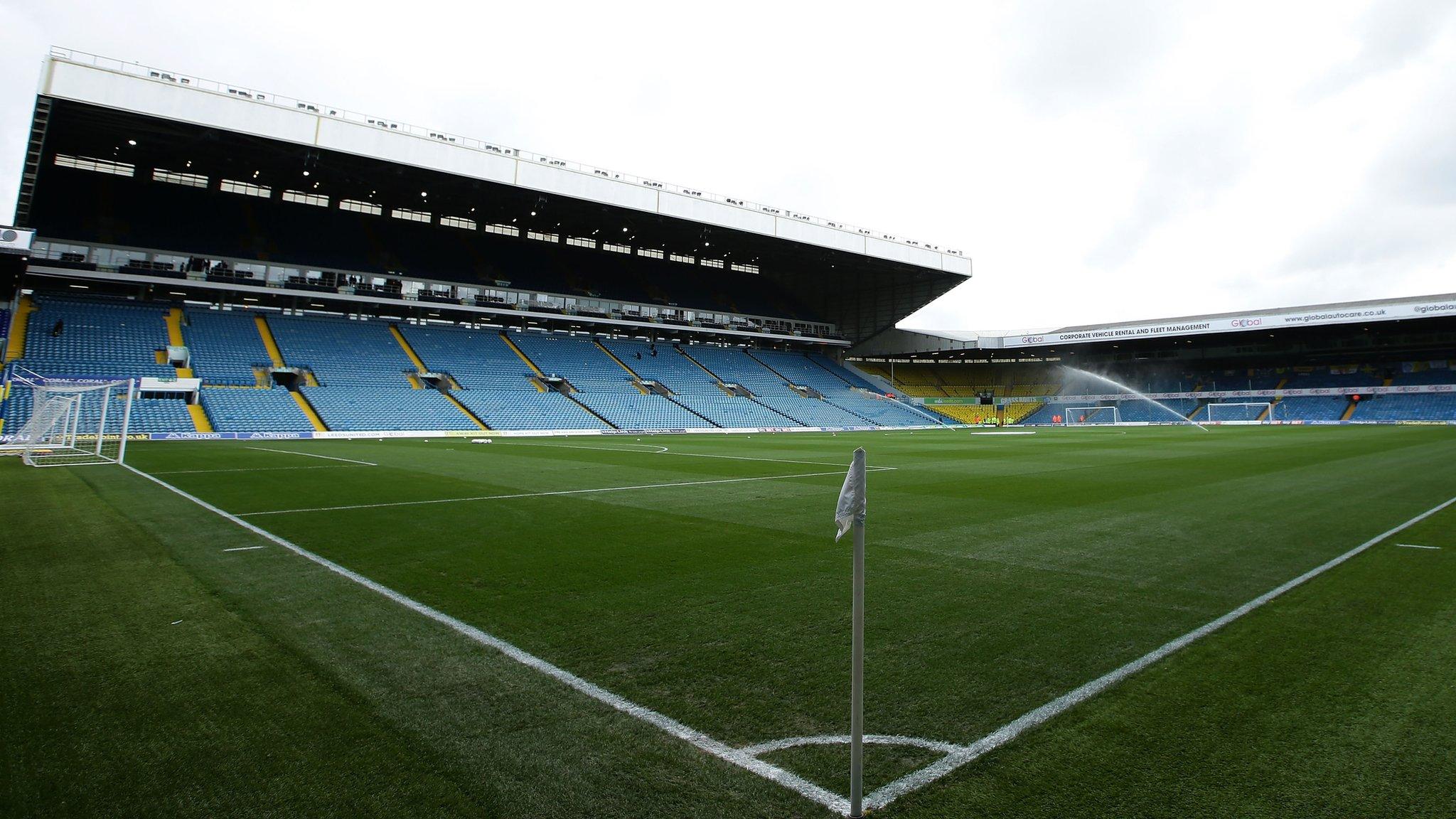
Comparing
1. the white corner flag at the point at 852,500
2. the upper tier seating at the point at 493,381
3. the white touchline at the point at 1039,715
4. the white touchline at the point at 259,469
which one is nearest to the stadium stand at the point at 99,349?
the upper tier seating at the point at 493,381

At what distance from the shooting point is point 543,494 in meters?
11.6

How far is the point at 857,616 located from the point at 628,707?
1.55 meters

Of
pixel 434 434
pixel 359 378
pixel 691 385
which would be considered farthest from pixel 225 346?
pixel 691 385

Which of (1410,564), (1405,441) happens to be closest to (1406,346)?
(1405,441)

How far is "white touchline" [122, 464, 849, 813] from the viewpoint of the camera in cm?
255

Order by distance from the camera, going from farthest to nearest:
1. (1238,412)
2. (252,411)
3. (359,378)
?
(1238,412) → (359,378) → (252,411)

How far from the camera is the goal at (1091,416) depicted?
63438 mm

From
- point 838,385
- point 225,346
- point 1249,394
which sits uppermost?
point 1249,394

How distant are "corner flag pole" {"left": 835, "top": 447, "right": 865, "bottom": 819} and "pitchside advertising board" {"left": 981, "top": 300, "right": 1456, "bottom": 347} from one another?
62.4 metres

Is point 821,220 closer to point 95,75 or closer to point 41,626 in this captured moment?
point 95,75

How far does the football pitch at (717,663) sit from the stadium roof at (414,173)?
1195 inches

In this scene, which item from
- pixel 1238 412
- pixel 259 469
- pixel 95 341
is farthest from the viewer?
pixel 1238 412

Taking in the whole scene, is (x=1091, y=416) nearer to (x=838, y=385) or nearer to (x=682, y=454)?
(x=838, y=385)

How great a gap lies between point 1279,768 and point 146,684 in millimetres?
5472
